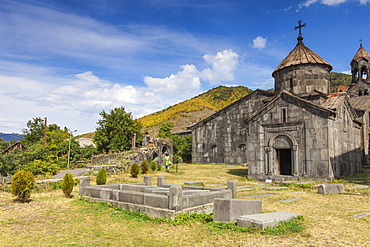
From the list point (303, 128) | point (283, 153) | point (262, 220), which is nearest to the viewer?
point (262, 220)

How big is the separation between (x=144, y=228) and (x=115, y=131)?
30.4m

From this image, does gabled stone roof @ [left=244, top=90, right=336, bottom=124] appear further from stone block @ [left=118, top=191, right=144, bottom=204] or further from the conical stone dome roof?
the conical stone dome roof

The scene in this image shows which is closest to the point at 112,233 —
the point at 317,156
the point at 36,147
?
the point at 317,156

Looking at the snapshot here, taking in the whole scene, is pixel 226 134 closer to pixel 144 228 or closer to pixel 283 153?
pixel 283 153

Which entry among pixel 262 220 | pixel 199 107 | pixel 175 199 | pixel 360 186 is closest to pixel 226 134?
pixel 360 186

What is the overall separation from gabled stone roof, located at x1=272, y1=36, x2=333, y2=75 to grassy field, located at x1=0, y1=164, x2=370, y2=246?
40.3 feet

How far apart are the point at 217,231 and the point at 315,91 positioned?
15.6m

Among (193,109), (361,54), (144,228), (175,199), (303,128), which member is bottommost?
(144,228)

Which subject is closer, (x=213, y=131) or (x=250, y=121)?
(x=250, y=121)

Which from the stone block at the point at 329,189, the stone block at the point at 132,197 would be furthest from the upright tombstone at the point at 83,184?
the stone block at the point at 329,189

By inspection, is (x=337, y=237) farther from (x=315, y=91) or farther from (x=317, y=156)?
(x=315, y=91)

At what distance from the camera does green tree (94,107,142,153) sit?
35.2 meters

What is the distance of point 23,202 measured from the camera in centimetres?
1073

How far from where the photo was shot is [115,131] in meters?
36.6
